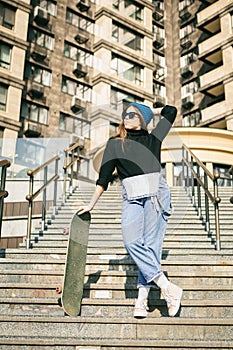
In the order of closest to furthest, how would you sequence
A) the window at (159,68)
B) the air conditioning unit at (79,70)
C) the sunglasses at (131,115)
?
1. the sunglasses at (131,115)
2. the air conditioning unit at (79,70)
3. the window at (159,68)

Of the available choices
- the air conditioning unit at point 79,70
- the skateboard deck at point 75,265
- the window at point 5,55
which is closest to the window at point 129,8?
Answer: the air conditioning unit at point 79,70

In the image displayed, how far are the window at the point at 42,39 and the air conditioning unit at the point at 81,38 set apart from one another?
73.4 inches

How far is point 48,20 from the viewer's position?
2750 cm

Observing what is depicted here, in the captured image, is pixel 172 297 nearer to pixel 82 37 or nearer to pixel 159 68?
pixel 82 37

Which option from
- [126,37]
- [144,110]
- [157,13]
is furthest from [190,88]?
[144,110]

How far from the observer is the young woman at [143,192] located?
3.37 meters

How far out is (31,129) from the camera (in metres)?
24.9

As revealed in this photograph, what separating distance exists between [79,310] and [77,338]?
1.17 ft

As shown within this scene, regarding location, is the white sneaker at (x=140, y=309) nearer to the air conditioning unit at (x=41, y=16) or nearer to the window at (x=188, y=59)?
the air conditioning unit at (x=41, y=16)

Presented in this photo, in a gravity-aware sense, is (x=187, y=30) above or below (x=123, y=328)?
above

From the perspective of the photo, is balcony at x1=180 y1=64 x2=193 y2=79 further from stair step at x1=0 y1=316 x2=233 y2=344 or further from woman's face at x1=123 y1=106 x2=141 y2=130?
stair step at x1=0 y1=316 x2=233 y2=344

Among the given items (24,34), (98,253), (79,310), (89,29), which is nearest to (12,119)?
(24,34)

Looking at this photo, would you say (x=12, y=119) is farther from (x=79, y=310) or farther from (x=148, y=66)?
(x=79, y=310)

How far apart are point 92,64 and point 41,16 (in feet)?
14.6
